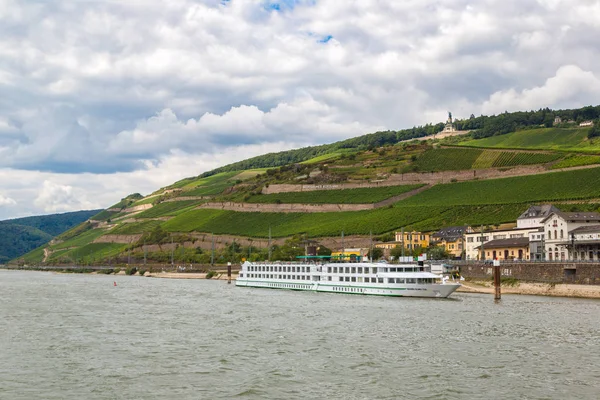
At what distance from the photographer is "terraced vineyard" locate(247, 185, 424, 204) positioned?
13112cm

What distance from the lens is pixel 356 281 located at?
65.2 meters

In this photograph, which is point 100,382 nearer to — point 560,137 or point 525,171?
point 525,171

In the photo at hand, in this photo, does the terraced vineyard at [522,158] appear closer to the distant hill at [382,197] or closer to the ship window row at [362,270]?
the distant hill at [382,197]

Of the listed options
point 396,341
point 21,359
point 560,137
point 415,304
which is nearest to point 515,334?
point 396,341

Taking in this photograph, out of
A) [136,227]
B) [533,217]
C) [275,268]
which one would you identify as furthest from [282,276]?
[136,227]

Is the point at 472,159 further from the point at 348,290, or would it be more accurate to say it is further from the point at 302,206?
the point at 348,290

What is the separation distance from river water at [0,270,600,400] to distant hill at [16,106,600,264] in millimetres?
56336

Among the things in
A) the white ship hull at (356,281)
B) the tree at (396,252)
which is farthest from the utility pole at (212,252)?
the tree at (396,252)

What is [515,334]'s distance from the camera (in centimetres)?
3434

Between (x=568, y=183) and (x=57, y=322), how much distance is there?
3310 inches

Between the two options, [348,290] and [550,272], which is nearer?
[550,272]

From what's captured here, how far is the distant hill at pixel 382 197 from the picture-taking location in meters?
105

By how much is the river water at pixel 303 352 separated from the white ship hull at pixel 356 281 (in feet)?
29.4

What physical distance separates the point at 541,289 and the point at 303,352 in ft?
122
